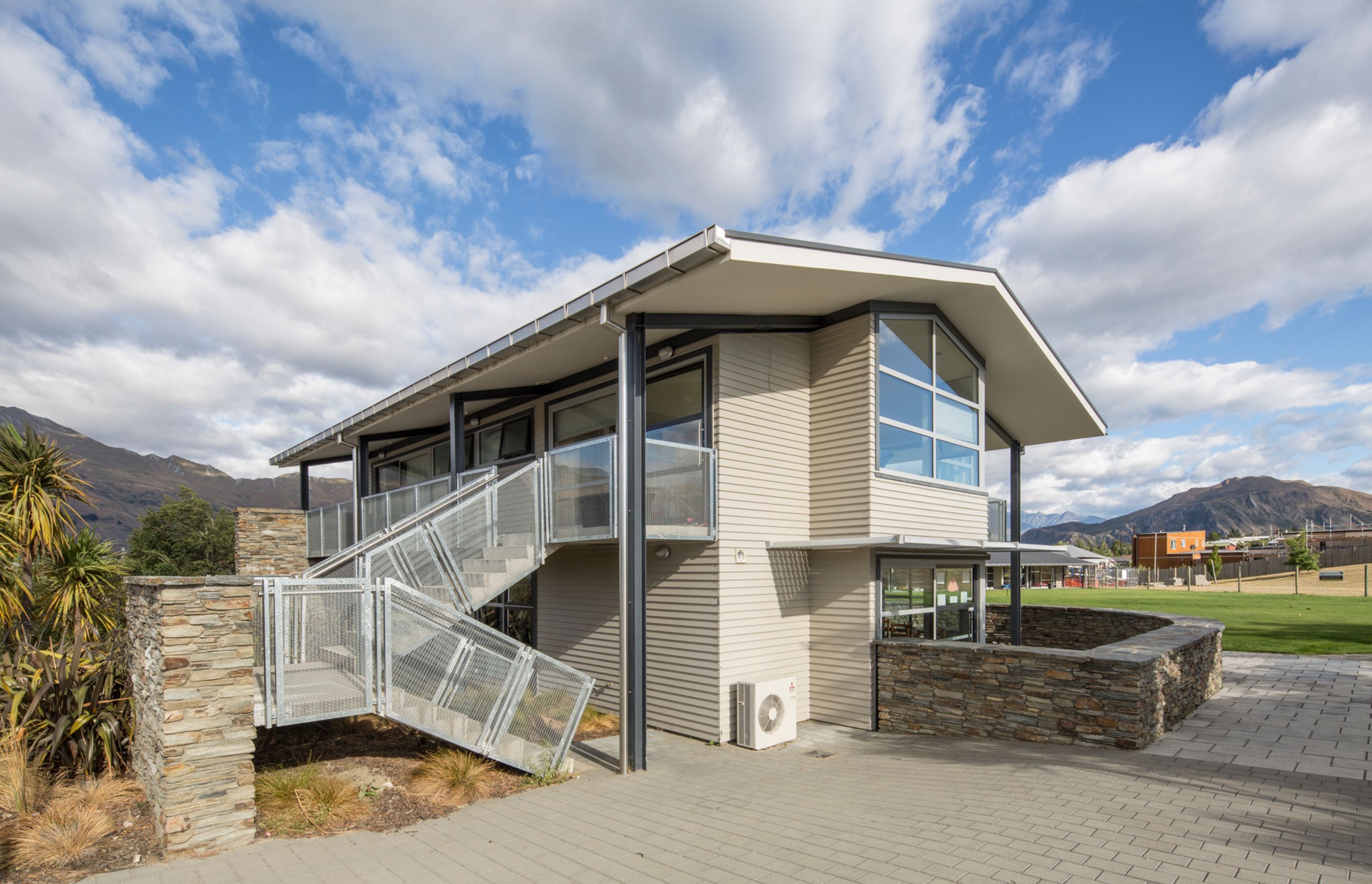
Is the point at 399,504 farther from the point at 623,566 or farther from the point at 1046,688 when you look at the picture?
the point at 1046,688

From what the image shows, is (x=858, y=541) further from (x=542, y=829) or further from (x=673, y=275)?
(x=542, y=829)

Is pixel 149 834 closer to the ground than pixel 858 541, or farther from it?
closer to the ground

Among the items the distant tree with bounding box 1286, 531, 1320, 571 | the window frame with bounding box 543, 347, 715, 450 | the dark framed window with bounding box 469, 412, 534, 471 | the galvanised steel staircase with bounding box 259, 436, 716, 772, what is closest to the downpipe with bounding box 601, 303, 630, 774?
the galvanised steel staircase with bounding box 259, 436, 716, 772

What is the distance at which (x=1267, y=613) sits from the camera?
2353 centimetres

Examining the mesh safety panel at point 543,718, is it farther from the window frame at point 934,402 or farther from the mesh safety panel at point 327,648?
the window frame at point 934,402

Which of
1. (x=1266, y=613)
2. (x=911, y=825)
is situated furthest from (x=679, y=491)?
(x=1266, y=613)

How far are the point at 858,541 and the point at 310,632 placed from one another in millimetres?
6270

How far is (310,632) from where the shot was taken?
621 cm

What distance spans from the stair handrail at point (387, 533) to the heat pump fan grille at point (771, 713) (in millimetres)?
4427

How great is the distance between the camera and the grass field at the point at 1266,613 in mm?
15883

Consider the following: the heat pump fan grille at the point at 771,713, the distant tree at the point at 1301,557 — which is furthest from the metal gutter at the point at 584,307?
the distant tree at the point at 1301,557

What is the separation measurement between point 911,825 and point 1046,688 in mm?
3356

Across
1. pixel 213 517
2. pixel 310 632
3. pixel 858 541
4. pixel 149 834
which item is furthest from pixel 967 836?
pixel 213 517

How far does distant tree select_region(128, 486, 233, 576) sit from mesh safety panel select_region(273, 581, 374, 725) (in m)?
24.5
